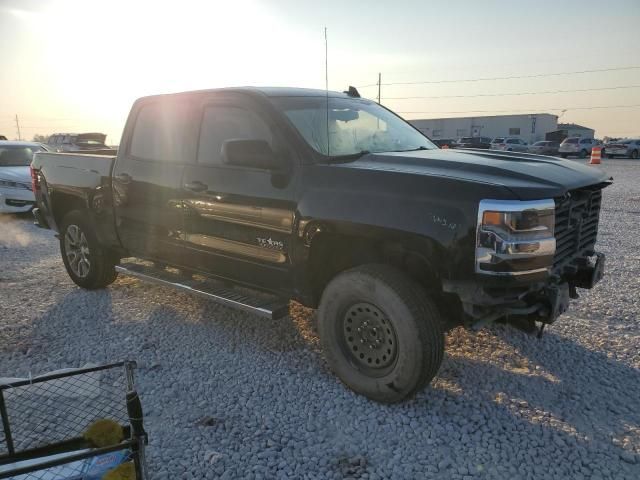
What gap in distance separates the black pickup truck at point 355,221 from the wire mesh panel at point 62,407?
99cm

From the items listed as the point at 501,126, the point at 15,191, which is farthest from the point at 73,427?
the point at 501,126

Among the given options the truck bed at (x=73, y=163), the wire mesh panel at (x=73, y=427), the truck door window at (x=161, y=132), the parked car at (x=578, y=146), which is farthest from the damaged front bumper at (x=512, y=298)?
the parked car at (x=578, y=146)

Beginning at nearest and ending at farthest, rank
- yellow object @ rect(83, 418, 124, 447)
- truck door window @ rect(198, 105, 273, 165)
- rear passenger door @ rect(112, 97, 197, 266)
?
yellow object @ rect(83, 418, 124, 447) → truck door window @ rect(198, 105, 273, 165) → rear passenger door @ rect(112, 97, 197, 266)

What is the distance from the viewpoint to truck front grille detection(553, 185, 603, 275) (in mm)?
2986

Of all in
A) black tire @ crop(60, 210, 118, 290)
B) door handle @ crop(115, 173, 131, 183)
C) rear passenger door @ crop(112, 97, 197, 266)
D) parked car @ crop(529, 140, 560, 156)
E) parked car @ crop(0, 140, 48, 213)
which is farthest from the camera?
parked car @ crop(529, 140, 560, 156)

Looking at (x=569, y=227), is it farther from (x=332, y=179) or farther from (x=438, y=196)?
(x=332, y=179)

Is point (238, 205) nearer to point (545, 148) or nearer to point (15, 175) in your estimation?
point (15, 175)

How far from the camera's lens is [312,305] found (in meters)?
3.54

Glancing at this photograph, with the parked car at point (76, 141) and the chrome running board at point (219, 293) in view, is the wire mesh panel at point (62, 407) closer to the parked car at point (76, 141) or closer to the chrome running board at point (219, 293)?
the chrome running board at point (219, 293)

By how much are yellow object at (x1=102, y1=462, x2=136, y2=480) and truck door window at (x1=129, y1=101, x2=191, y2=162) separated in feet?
8.67

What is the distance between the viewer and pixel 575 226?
10.6 feet

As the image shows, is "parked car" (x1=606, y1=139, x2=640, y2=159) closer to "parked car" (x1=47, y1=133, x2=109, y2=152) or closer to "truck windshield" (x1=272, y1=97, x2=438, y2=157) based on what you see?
"parked car" (x1=47, y1=133, x2=109, y2=152)

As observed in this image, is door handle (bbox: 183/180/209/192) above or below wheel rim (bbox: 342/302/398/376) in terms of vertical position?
above

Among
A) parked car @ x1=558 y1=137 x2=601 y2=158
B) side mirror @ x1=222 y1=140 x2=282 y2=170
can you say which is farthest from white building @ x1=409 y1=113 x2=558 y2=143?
side mirror @ x1=222 y1=140 x2=282 y2=170
